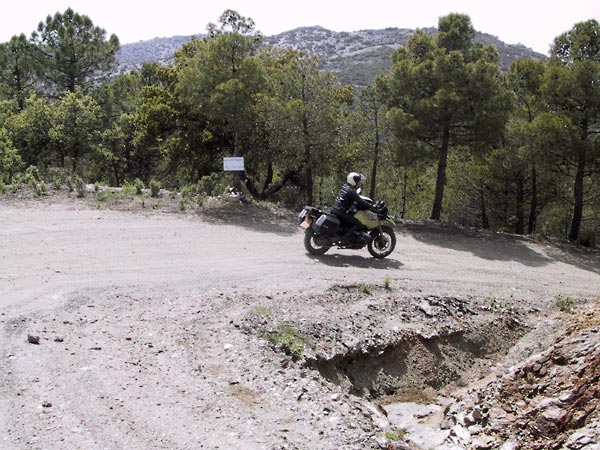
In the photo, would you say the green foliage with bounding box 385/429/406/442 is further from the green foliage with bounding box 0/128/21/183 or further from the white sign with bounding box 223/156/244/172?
the green foliage with bounding box 0/128/21/183

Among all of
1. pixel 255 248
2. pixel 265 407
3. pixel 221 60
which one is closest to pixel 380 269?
pixel 255 248

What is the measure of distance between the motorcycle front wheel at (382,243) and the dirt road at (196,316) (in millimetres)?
236

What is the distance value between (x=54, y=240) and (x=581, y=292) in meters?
10.2

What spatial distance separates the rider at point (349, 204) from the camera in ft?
35.6

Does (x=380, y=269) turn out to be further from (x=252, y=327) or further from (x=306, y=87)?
(x=306, y=87)

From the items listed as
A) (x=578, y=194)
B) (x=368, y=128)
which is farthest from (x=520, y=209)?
A: (x=368, y=128)

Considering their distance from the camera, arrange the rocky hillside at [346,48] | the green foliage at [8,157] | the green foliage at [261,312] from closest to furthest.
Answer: the green foliage at [261,312] → the green foliage at [8,157] → the rocky hillside at [346,48]

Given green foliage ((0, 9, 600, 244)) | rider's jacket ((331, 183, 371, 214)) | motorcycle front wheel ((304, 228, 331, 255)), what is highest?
green foliage ((0, 9, 600, 244))

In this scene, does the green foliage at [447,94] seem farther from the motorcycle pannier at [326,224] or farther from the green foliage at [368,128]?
the motorcycle pannier at [326,224]

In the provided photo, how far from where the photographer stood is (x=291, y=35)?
472ft

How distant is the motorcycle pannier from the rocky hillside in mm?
68736

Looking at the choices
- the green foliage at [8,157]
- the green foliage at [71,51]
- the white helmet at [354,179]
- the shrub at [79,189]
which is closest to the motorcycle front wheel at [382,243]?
the white helmet at [354,179]

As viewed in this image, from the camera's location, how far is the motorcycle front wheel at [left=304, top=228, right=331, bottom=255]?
11148 mm

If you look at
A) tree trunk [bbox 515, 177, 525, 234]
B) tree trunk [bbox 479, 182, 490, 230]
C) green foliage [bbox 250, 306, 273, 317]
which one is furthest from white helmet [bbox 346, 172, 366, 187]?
tree trunk [bbox 479, 182, 490, 230]
